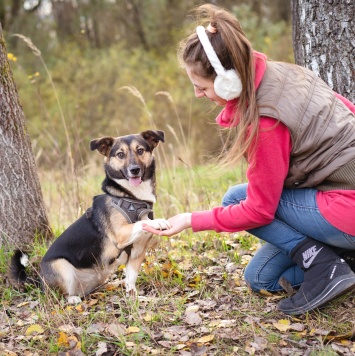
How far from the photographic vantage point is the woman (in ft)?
9.23

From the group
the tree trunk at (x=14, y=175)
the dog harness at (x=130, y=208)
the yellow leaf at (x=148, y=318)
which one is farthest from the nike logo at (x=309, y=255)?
the tree trunk at (x=14, y=175)

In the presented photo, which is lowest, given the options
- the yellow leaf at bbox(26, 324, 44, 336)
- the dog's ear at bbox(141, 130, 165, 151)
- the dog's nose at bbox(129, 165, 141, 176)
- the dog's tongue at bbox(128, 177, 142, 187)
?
the yellow leaf at bbox(26, 324, 44, 336)

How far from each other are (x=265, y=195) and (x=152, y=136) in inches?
56.9

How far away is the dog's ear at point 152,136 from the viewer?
4.14 m

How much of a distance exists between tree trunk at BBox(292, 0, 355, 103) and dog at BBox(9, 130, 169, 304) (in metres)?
1.48

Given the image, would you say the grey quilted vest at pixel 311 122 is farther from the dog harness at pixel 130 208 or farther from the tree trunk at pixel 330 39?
the dog harness at pixel 130 208

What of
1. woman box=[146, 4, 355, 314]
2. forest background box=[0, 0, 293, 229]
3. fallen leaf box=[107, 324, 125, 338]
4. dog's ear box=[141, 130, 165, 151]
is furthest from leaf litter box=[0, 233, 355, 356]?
forest background box=[0, 0, 293, 229]

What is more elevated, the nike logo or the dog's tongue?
the dog's tongue

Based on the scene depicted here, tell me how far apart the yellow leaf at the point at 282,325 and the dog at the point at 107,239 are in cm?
113

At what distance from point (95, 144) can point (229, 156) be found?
1.39m

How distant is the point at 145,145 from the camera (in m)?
4.11

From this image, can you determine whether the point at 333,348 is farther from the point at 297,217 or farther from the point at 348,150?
the point at 348,150

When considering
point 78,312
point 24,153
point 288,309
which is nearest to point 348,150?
point 288,309

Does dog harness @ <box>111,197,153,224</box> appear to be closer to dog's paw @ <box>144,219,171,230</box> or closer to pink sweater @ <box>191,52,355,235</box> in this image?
dog's paw @ <box>144,219,171,230</box>
